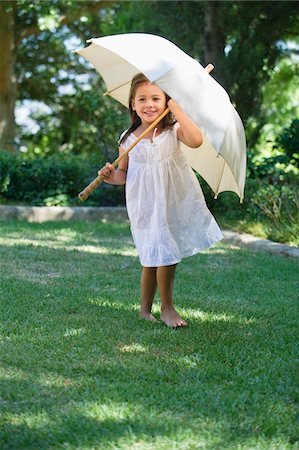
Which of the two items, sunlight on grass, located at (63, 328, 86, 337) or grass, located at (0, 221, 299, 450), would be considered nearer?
grass, located at (0, 221, 299, 450)

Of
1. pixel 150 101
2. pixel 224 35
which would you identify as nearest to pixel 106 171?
pixel 150 101

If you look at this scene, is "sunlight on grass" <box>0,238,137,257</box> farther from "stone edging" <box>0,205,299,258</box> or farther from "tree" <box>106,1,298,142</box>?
"tree" <box>106,1,298,142</box>

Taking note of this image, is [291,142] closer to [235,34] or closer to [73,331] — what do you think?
[235,34]

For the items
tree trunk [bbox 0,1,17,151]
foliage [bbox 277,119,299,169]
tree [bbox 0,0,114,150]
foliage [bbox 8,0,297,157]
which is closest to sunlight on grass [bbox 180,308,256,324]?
foliage [bbox 277,119,299,169]

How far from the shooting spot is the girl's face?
14.4ft

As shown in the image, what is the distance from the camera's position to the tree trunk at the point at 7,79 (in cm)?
1554

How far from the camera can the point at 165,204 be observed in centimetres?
448

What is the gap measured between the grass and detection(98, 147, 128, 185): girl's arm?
77 centimetres

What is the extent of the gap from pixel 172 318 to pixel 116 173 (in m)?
0.88

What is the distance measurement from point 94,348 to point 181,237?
95 cm

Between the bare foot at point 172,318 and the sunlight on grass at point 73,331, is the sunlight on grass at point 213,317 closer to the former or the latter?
the bare foot at point 172,318

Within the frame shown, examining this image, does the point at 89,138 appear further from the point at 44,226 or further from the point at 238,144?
the point at 238,144

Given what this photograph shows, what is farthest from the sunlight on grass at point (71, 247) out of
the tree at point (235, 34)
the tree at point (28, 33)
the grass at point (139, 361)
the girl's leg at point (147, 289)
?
the tree at point (28, 33)

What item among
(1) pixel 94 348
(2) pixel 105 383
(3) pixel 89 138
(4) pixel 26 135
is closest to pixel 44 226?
(1) pixel 94 348
